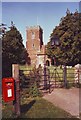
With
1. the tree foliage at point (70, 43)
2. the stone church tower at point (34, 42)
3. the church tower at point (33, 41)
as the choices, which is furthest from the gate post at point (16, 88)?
the church tower at point (33, 41)

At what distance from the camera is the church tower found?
230 ft

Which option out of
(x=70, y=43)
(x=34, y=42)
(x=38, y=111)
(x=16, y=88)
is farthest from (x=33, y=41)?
(x=16, y=88)

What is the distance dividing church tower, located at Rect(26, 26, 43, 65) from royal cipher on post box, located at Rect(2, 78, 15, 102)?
61481 millimetres

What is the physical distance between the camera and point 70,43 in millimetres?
40469

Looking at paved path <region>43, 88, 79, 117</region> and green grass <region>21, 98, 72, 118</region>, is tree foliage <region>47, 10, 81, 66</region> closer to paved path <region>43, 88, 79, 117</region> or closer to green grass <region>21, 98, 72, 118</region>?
paved path <region>43, 88, 79, 117</region>

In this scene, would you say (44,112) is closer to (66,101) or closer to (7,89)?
(7,89)

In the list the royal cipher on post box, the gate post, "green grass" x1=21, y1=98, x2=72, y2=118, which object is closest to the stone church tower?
"green grass" x1=21, y1=98, x2=72, y2=118

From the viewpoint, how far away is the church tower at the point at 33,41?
70256 millimetres

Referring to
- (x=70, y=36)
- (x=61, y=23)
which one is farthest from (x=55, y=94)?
(x=61, y=23)

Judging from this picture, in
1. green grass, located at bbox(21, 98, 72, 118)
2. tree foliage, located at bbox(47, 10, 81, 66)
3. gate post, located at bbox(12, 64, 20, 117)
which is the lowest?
green grass, located at bbox(21, 98, 72, 118)

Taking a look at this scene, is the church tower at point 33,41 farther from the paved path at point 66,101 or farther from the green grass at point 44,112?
the green grass at point 44,112

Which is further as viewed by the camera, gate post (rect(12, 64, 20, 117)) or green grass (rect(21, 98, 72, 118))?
gate post (rect(12, 64, 20, 117))

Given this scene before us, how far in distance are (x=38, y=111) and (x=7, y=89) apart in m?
1.57

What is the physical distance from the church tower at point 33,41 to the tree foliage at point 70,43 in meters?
27.8
